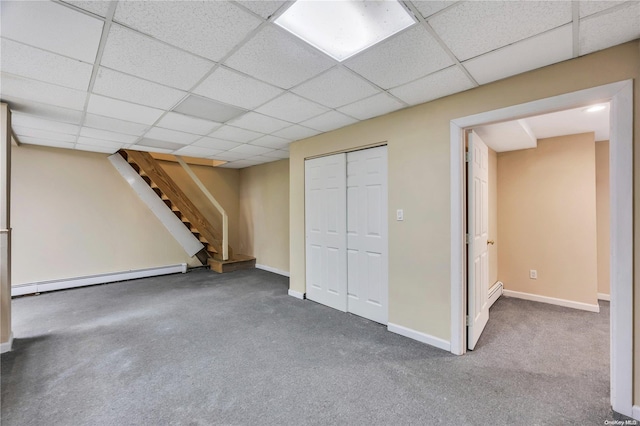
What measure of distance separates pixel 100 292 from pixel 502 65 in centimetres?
614

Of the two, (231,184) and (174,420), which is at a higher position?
(231,184)

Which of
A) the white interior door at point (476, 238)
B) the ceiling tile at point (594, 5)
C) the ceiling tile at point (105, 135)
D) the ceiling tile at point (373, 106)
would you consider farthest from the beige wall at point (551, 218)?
the ceiling tile at point (105, 135)

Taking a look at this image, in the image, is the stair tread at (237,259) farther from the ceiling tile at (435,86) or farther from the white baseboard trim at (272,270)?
the ceiling tile at (435,86)

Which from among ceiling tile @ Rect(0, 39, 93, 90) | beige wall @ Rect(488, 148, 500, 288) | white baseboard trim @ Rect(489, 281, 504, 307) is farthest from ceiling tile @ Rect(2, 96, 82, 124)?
white baseboard trim @ Rect(489, 281, 504, 307)

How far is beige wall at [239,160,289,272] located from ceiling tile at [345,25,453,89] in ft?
12.2

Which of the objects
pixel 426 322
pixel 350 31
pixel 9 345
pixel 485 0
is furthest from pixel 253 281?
pixel 485 0

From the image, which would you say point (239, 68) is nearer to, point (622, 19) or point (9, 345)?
point (622, 19)

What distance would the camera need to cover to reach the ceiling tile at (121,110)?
8.19 feet

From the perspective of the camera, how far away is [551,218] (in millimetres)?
3789

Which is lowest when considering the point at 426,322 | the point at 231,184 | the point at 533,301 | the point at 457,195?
the point at 533,301

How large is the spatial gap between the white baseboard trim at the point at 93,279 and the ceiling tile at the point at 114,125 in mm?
3028

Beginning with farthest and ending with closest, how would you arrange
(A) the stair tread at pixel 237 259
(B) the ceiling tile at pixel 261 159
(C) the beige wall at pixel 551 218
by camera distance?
(A) the stair tread at pixel 237 259 → (B) the ceiling tile at pixel 261 159 → (C) the beige wall at pixel 551 218

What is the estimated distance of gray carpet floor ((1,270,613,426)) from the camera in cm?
172

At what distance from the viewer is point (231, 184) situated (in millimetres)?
6820
